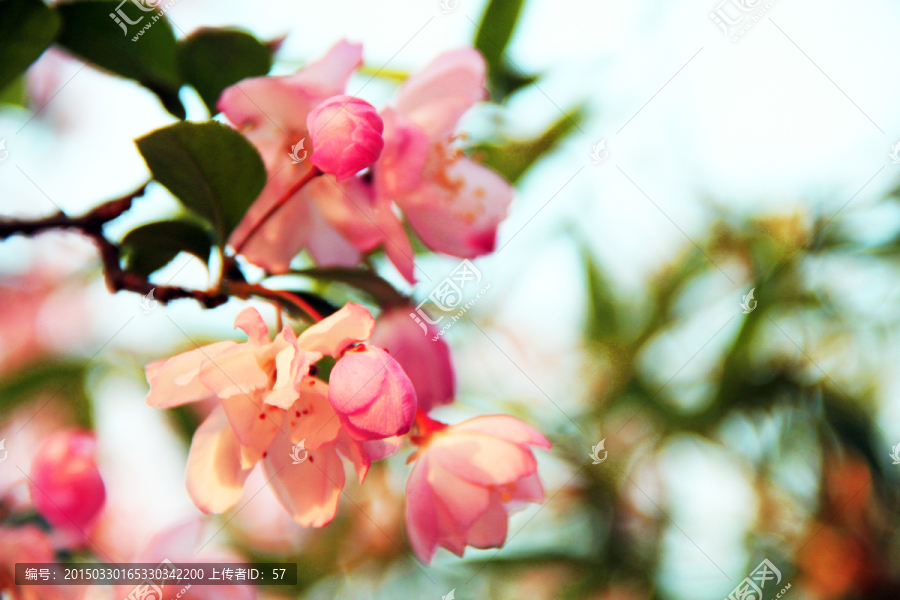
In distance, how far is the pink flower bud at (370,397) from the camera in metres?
0.49

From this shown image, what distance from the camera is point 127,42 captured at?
67 centimetres

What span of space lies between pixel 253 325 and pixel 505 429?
27cm

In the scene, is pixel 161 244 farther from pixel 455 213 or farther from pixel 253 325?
pixel 455 213

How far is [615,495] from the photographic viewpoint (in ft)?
3.95

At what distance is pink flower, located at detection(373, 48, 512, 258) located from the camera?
0.68 m

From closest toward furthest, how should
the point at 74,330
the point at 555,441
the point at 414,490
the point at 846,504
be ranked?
the point at 414,490 < the point at 846,504 < the point at 555,441 < the point at 74,330

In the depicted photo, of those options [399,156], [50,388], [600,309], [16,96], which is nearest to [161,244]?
[399,156]

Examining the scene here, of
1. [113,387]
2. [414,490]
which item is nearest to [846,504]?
[414,490]

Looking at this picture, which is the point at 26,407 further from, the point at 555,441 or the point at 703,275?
the point at 703,275

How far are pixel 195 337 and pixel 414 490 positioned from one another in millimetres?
727

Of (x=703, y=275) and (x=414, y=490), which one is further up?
(x=703, y=275)

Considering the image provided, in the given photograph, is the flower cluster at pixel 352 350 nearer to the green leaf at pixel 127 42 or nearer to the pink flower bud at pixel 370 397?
the pink flower bud at pixel 370 397

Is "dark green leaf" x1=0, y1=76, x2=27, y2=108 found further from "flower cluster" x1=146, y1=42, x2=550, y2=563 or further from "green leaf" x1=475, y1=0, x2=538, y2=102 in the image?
"green leaf" x1=475, y1=0, x2=538, y2=102

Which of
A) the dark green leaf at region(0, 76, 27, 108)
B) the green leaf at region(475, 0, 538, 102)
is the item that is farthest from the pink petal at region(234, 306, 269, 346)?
the dark green leaf at region(0, 76, 27, 108)
